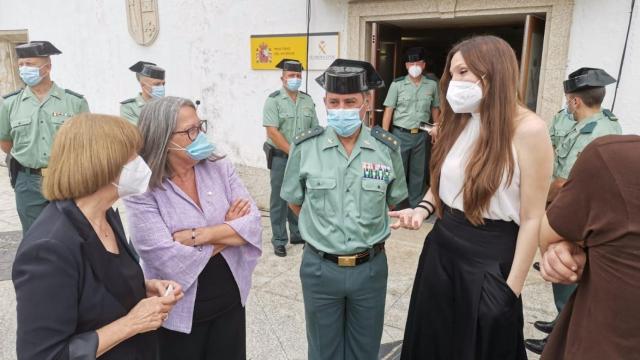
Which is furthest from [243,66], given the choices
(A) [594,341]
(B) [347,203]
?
(A) [594,341]

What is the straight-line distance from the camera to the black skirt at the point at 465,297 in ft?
6.06

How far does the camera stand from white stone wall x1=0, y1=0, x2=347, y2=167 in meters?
6.17

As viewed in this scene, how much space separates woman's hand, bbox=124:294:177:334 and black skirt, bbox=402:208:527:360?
114cm

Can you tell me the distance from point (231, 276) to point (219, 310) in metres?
0.16

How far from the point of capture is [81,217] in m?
1.45

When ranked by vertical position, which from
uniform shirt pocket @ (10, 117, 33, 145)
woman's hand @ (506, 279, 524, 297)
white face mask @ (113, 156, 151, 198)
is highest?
white face mask @ (113, 156, 151, 198)

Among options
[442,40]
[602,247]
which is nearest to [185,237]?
[602,247]

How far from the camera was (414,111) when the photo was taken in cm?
596

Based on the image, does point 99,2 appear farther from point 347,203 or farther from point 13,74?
point 347,203

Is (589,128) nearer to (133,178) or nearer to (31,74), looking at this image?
(133,178)

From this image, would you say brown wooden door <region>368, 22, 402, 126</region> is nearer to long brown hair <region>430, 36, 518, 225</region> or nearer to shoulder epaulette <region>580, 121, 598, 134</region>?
shoulder epaulette <region>580, 121, 598, 134</region>

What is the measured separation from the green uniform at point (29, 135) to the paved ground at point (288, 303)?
0.83 m

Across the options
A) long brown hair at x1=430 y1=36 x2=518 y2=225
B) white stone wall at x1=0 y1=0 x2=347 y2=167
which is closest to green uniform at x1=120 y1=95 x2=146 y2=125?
white stone wall at x1=0 y1=0 x2=347 y2=167

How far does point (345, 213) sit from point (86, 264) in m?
1.15
